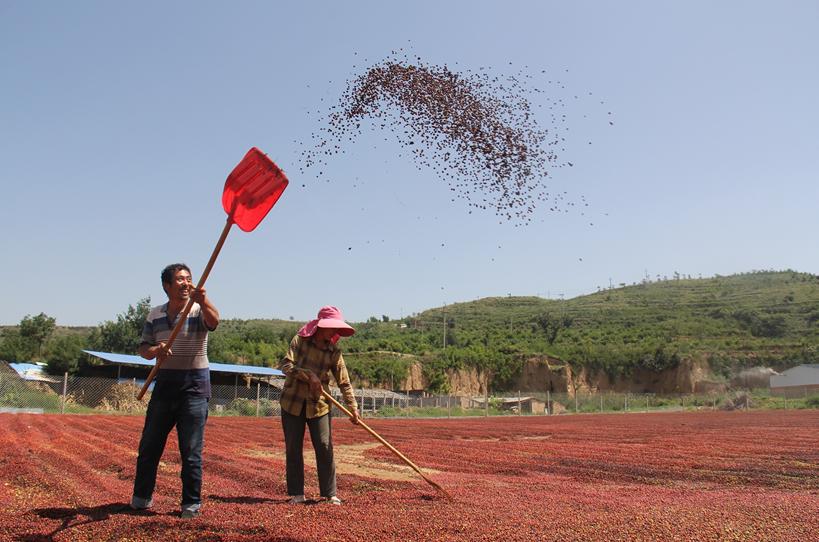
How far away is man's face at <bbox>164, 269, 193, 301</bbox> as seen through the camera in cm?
474

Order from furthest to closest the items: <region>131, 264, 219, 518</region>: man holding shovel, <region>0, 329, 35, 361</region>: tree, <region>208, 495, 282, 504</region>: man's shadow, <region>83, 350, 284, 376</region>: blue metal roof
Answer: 1. <region>0, 329, 35, 361</region>: tree
2. <region>83, 350, 284, 376</region>: blue metal roof
3. <region>208, 495, 282, 504</region>: man's shadow
4. <region>131, 264, 219, 518</region>: man holding shovel

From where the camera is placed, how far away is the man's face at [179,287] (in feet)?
15.6

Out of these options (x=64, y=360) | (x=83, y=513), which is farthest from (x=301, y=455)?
(x=64, y=360)

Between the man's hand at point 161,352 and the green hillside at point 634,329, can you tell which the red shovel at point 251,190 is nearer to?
the man's hand at point 161,352

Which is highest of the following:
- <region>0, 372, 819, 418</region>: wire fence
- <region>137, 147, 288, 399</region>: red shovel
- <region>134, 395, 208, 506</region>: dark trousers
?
<region>137, 147, 288, 399</region>: red shovel

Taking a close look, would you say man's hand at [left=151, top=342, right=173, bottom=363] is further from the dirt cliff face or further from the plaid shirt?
the dirt cliff face

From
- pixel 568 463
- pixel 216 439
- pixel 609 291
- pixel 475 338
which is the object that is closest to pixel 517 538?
pixel 568 463

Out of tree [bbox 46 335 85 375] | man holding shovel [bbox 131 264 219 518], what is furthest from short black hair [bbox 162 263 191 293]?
tree [bbox 46 335 85 375]

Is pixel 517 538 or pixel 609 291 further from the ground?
pixel 609 291

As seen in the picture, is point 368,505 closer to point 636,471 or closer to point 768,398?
point 636,471

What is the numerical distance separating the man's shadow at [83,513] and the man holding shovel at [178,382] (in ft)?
0.35

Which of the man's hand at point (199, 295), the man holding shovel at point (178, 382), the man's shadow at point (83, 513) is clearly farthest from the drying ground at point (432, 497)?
the man's hand at point (199, 295)

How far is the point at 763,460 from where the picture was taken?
9.45 m

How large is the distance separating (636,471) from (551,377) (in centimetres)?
5001
